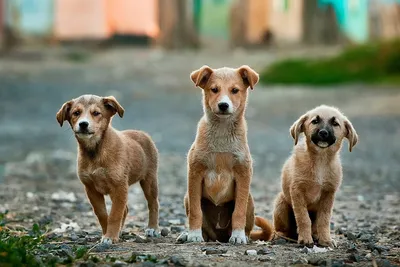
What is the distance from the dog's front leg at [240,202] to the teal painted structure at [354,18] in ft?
77.7

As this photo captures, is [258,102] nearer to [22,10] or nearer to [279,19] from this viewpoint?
[279,19]

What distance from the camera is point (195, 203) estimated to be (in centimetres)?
720

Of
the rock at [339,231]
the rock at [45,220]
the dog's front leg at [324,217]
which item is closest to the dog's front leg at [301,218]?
the dog's front leg at [324,217]

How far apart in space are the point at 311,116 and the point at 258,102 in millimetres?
13910

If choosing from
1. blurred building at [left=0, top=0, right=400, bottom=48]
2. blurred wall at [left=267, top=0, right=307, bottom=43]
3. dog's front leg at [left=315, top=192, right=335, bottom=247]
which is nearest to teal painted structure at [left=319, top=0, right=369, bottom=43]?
blurred building at [left=0, top=0, right=400, bottom=48]

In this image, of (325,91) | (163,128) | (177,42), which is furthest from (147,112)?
(177,42)

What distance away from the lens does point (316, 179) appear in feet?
23.7

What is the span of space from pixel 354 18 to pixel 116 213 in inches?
1002

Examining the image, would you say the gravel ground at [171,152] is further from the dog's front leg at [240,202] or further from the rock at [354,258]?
the dog's front leg at [240,202]

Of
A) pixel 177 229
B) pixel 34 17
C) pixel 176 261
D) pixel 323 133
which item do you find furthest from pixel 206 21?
pixel 176 261

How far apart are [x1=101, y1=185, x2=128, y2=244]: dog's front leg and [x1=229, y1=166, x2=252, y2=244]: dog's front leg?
85 cm

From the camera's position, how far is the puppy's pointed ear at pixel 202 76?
Answer: 7.29m

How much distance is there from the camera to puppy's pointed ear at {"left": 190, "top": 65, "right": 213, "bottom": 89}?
7289mm

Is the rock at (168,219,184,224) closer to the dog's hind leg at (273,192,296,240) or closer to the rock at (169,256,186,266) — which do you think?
the dog's hind leg at (273,192,296,240)
